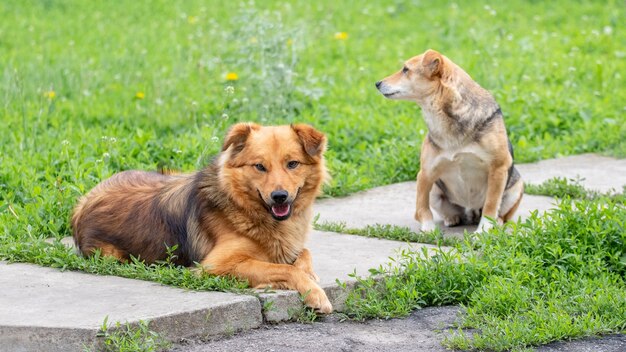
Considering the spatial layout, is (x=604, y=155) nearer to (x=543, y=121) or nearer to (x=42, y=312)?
(x=543, y=121)

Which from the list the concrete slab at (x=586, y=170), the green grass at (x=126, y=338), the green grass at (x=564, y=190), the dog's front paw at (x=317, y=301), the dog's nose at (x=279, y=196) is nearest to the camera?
the green grass at (x=126, y=338)

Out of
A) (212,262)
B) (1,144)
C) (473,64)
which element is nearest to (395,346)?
(212,262)

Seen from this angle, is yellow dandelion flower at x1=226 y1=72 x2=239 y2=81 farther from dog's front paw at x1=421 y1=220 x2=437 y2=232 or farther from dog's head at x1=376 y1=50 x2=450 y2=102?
dog's front paw at x1=421 y1=220 x2=437 y2=232

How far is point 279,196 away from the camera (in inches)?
221

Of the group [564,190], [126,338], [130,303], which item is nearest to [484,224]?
[564,190]

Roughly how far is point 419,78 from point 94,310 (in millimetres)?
3109

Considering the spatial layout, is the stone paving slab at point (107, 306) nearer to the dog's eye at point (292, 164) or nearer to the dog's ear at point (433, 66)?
the dog's eye at point (292, 164)

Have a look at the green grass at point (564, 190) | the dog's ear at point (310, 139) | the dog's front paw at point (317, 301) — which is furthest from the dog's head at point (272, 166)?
the green grass at point (564, 190)

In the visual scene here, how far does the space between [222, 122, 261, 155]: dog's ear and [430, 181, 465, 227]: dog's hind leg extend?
7.07 ft

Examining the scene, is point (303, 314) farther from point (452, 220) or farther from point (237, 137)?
point (452, 220)

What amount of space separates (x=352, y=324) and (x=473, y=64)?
6347 millimetres

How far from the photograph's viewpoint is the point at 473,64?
448 inches

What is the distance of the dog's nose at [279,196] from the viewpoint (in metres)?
5.61

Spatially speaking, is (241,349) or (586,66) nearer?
(241,349)
